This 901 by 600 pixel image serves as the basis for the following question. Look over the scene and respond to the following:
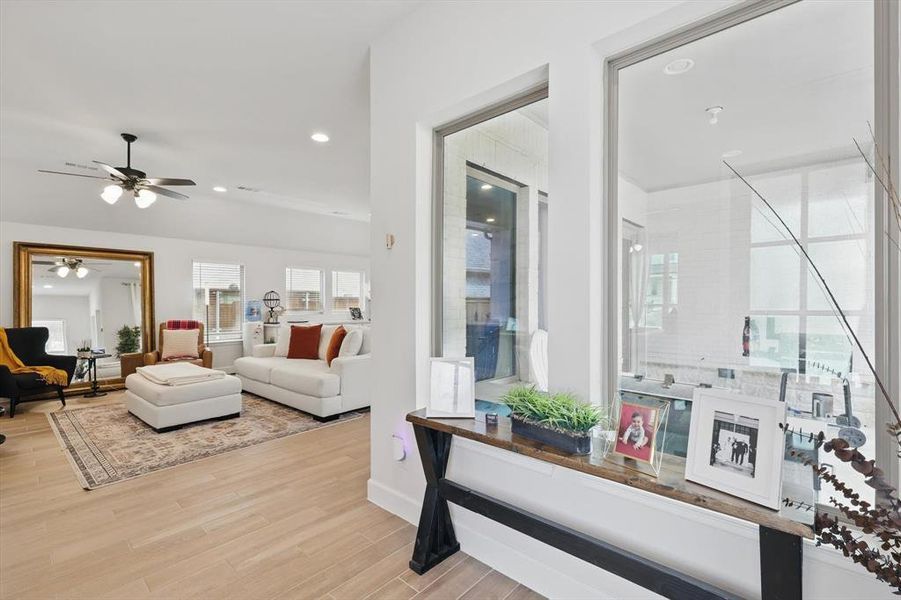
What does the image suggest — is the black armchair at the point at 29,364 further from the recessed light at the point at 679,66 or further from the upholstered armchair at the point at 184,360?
the recessed light at the point at 679,66

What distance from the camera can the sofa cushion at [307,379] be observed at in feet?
15.0

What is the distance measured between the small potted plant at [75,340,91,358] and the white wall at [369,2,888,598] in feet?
18.3

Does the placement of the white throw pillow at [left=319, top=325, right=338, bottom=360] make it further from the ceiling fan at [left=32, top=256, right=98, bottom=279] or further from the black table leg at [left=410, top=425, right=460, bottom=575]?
the black table leg at [left=410, top=425, right=460, bottom=575]

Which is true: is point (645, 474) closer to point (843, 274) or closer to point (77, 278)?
point (843, 274)

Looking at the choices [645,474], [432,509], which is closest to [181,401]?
[432,509]

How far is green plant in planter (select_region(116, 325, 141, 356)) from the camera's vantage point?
632 cm

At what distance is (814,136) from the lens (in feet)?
4.47

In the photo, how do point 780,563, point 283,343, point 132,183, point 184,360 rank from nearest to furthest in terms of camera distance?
point 780,563, point 132,183, point 283,343, point 184,360

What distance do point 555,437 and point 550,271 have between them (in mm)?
694

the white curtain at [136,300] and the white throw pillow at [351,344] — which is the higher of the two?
the white curtain at [136,300]

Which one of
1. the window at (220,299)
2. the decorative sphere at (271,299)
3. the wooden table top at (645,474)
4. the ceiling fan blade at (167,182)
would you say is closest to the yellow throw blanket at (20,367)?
the window at (220,299)

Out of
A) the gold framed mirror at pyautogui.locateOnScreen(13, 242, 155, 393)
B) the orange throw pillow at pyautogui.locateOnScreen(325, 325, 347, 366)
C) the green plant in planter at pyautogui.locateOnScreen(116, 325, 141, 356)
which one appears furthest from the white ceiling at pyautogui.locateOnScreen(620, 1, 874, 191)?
the green plant in planter at pyautogui.locateOnScreen(116, 325, 141, 356)

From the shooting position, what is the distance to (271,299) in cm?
773

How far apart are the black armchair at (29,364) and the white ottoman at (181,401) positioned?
1.08m
